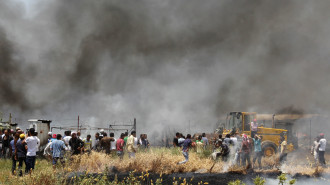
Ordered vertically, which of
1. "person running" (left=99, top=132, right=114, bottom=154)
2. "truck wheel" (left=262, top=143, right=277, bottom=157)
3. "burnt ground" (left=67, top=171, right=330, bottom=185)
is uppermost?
"person running" (left=99, top=132, right=114, bottom=154)

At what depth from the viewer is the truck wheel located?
1445 centimetres

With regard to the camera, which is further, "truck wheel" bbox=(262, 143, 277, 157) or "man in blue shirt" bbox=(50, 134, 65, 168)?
"truck wheel" bbox=(262, 143, 277, 157)

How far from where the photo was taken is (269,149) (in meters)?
14.6

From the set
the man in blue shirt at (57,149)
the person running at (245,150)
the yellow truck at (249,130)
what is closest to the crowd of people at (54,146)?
the man in blue shirt at (57,149)

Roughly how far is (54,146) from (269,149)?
29.9ft

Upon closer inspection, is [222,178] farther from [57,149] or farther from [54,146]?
[54,146]

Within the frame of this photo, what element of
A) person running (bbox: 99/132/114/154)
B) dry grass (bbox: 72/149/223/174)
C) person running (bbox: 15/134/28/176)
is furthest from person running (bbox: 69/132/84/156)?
person running (bbox: 15/134/28/176)

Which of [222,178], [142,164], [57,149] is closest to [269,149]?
[222,178]

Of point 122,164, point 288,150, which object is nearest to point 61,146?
point 122,164

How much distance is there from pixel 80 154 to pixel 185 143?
3226mm

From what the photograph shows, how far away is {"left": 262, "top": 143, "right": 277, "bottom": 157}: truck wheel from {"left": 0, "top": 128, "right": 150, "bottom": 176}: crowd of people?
4974 mm

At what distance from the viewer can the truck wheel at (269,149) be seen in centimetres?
1445

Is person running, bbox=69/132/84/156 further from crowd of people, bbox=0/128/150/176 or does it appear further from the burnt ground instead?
the burnt ground

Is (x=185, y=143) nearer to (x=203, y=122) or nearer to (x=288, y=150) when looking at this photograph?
(x=288, y=150)
